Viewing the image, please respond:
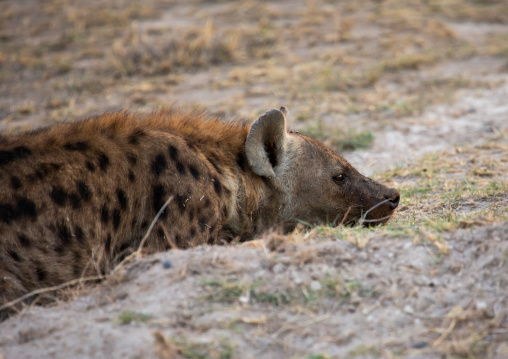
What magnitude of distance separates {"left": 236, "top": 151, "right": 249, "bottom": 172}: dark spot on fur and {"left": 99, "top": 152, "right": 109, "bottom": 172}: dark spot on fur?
80 centimetres

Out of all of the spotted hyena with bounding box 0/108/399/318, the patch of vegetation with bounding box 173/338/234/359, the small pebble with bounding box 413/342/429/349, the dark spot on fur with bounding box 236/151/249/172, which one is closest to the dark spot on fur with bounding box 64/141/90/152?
the spotted hyena with bounding box 0/108/399/318

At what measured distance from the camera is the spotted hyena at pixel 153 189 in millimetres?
3094

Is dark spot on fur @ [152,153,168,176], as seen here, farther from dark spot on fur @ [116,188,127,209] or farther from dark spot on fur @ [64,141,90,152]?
dark spot on fur @ [64,141,90,152]

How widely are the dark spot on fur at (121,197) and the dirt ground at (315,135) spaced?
1.49ft

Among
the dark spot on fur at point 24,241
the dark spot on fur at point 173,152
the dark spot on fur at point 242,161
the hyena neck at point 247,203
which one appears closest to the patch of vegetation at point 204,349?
the dark spot on fur at point 24,241

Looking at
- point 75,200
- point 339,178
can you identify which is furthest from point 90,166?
point 339,178

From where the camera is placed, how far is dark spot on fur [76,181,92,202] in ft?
10.6

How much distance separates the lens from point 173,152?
3504 millimetres

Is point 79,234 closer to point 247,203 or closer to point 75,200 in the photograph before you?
point 75,200

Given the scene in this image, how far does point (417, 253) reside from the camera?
9.51ft

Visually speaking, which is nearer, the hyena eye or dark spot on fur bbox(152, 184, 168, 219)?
dark spot on fur bbox(152, 184, 168, 219)

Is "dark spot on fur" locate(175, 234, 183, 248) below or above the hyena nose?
above

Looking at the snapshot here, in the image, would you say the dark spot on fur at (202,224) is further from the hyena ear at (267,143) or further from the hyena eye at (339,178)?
the hyena eye at (339,178)

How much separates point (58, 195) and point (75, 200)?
0.28 feet
